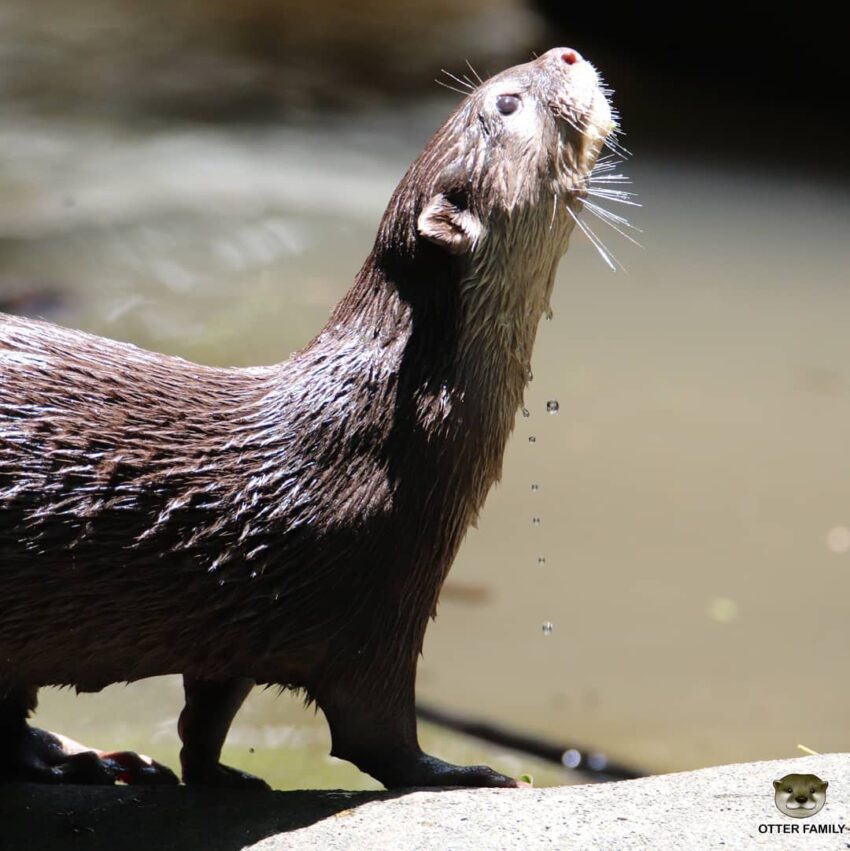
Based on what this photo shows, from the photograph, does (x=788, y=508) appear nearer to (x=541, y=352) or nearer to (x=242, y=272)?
(x=541, y=352)

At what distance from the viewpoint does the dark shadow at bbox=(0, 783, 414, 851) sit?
98.2 inches

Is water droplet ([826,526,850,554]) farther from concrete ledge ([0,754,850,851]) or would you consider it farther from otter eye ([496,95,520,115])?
otter eye ([496,95,520,115])

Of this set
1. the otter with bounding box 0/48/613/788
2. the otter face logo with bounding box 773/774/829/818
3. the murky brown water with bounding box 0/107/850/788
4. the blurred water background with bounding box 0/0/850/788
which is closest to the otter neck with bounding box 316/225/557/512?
the otter with bounding box 0/48/613/788

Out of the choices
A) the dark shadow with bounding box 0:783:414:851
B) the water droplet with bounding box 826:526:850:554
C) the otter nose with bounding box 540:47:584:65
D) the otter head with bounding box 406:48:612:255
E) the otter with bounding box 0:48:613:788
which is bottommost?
the dark shadow with bounding box 0:783:414:851

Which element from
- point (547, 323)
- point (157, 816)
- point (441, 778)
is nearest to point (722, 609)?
point (441, 778)

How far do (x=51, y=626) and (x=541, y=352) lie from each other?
348 cm

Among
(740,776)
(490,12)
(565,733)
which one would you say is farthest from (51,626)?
(490,12)

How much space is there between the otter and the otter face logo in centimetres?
60

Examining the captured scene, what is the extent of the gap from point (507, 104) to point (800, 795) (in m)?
1.39

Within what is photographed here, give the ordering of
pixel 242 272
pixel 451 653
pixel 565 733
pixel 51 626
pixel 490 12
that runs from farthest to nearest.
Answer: pixel 490 12 → pixel 242 272 → pixel 451 653 → pixel 565 733 → pixel 51 626

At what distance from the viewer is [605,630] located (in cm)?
423

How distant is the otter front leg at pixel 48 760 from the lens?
2.91 m

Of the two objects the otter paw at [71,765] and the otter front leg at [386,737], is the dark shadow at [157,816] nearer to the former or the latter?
the otter front leg at [386,737]

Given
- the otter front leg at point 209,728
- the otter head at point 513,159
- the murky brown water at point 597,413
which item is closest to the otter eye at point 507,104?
the otter head at point 513,159
